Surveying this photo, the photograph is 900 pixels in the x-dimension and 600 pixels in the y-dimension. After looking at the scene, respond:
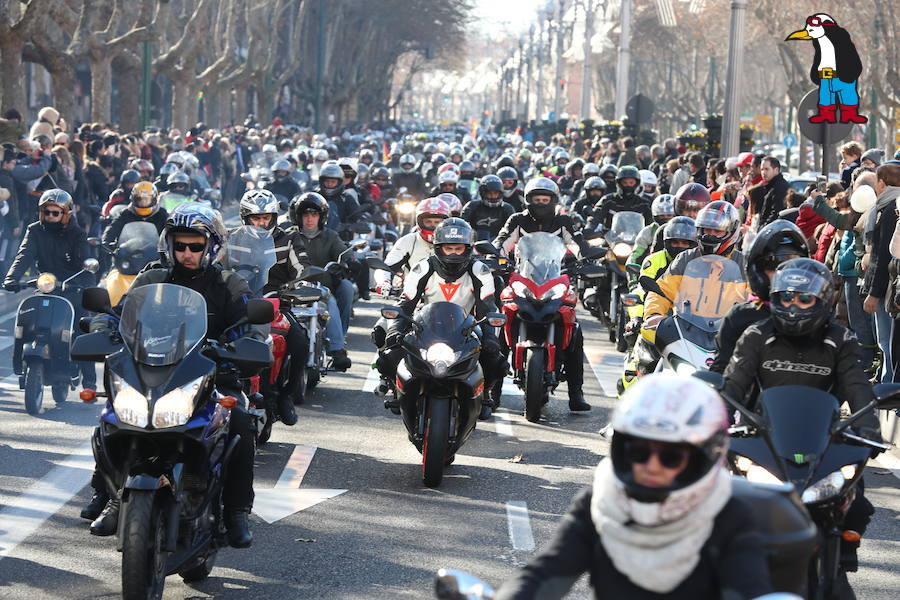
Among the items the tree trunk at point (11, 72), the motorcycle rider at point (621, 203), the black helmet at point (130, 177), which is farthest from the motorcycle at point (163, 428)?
the tree trunk at point (11, 72)

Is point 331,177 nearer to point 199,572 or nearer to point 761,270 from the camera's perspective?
point 761,270

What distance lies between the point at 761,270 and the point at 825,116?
7.78m

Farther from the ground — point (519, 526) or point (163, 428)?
point (163, 428)

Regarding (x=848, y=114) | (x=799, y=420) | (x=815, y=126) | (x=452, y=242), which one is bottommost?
(x=799, y=420)

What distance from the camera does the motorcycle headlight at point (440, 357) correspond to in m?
9.16

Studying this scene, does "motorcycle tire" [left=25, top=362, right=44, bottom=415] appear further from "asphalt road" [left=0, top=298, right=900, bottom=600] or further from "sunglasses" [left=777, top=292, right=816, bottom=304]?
"sunglasses" [left=777, top=292, right=816, bottom=304]

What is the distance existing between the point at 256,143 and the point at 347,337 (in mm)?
28444

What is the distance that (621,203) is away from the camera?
18047 millimetres

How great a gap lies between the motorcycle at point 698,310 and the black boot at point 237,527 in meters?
2.52

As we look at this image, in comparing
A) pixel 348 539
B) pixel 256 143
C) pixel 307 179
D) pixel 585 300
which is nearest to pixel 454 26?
pixel 256 143

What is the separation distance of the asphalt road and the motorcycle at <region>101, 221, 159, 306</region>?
895 millimetres

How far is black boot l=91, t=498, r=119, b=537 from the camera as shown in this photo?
646 centimetres

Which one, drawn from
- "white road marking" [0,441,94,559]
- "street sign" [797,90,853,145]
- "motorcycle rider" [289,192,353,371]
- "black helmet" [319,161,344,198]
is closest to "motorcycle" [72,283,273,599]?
"white road marking" [0,441,94,559]

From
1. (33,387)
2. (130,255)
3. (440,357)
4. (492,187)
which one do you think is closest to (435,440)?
(440,357)
